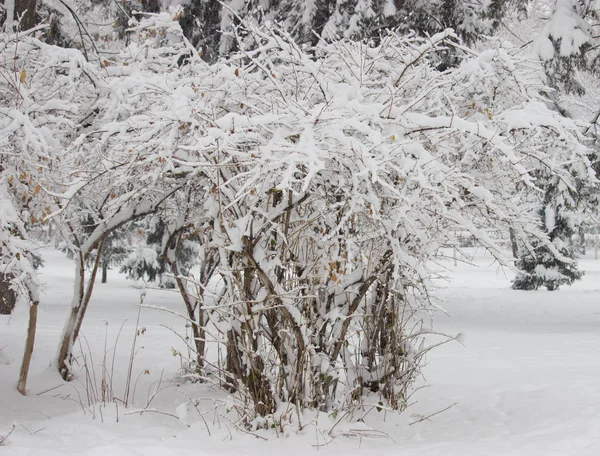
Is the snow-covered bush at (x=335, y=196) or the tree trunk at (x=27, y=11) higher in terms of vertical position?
the tree trunk at (x=27, y=11)

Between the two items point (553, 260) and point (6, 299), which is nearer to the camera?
point (6, 299)

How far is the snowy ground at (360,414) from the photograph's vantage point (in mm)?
3525

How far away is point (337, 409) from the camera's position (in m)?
3.96

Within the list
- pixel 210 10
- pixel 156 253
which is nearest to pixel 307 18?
pixel 210 10

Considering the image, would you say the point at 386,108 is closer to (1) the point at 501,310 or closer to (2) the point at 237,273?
(2) the point at 237,273

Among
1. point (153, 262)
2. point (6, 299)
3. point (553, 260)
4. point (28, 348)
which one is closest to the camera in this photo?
point (28, 348)

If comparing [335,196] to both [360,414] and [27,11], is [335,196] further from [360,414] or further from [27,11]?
[27,11]

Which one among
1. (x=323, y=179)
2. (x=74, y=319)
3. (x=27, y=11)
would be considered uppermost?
(x=27, y=11)

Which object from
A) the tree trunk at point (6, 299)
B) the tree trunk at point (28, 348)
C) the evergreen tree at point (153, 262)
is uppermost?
the tree trunk at point (28, 348)

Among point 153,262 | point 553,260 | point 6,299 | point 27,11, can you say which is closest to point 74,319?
point 6,299

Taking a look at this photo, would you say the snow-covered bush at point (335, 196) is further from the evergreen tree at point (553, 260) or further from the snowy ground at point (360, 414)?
the evergreen tree at point (553, 260)

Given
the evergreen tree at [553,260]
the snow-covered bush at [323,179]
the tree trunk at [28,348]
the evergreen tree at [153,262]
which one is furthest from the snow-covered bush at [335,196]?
the evergreen tree at [553,260]

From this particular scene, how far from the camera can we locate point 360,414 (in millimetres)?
4340

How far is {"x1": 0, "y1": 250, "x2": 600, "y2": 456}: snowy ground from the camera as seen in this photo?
139 inches
